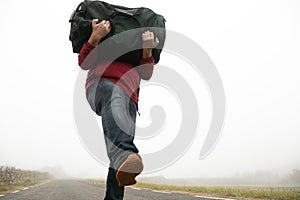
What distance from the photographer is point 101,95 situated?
5.23 ft

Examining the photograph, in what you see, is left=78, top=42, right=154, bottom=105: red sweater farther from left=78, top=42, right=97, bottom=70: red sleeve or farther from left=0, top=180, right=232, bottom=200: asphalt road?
left=0, top=180, right=232, bottom=200: asphalt road

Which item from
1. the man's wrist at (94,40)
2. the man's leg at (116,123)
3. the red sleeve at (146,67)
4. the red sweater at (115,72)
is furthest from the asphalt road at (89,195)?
the man's wrist at (94,40)

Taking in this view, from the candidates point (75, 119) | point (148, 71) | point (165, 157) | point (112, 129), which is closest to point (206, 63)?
point (165, 157)

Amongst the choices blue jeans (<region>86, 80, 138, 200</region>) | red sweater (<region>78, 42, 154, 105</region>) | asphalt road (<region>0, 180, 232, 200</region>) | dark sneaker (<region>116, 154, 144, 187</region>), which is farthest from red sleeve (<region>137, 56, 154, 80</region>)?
asphalt road (<region>0, 180, 232, 200</region>)

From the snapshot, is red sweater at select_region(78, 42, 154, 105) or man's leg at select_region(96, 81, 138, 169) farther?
red sweater at select_region(78, 42, 154, 105)

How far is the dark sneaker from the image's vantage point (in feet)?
3.94

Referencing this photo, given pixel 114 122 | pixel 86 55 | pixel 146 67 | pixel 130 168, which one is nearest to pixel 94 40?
pixel 86 55

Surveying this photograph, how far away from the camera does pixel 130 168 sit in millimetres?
1229

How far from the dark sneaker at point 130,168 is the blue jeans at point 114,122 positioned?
0.03 metres

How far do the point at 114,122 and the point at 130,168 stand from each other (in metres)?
0.30

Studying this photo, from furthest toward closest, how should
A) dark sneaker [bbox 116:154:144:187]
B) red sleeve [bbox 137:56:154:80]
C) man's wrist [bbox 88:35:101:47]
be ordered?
red sleeve [bbox 137:56:154:80] < man's wrist [bbox 88:35:101:47] < dark sneaker [bbox 116:154:144:187]

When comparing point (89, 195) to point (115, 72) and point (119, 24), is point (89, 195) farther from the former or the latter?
point (119, 24)

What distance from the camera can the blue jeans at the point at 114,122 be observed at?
131 cm

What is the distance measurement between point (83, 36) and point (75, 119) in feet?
2.36
